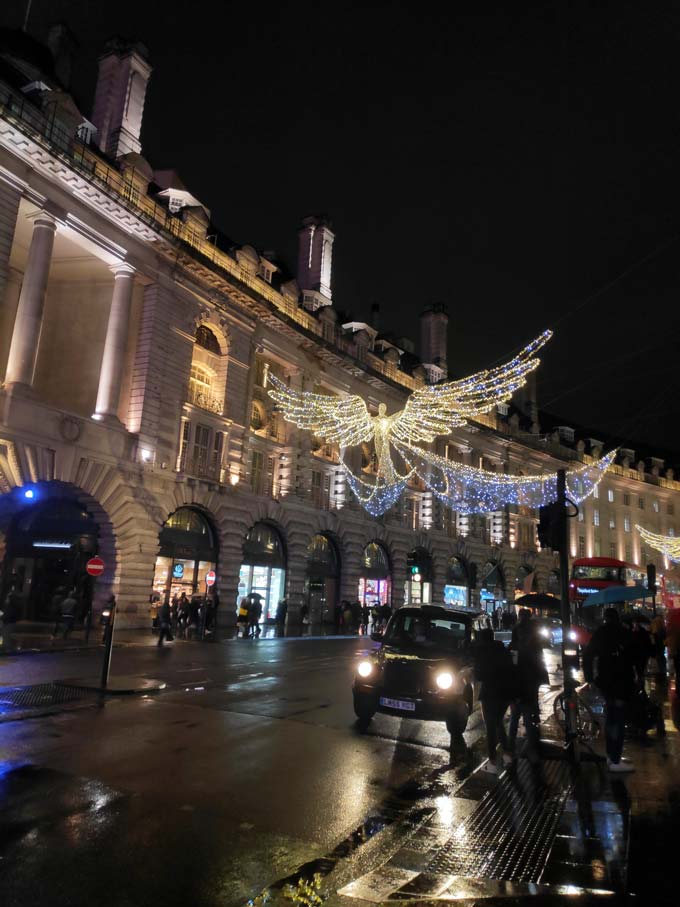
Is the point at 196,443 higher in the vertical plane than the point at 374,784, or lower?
higher

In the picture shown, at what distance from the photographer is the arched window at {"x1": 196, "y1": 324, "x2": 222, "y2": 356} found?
95.3 ft

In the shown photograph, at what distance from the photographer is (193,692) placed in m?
→ 11.8

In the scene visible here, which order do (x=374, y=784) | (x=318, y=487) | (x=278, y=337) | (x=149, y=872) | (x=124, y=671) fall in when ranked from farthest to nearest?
(x=318, y=487) → (x=278, y=337) → (x=124, y=671) → (x=374, y=784) → (x=149, y=872)

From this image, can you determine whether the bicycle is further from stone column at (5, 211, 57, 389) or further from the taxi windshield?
stone column at (5, 211, 57, 389)

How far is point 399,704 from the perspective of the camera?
9.16 meters

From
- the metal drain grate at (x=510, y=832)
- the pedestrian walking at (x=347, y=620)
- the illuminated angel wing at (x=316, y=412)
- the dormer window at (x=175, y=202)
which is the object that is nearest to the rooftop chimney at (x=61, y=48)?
the dormer window at (x=175, y=202)

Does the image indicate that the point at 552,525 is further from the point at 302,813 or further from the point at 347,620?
the point at 347,620

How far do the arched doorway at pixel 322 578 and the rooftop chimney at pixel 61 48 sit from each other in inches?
998

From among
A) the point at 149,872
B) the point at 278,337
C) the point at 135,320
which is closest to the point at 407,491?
the point at 278,337

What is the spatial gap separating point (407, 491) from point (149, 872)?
38.4 meters

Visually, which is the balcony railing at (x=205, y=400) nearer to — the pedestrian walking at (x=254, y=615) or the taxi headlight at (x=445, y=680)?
the pedestrian walking at (x=254, y=615)

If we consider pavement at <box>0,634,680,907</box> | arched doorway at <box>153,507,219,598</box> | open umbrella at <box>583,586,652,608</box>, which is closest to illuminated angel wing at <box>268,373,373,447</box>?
arched doorway at <box>153,507,219,598</box>

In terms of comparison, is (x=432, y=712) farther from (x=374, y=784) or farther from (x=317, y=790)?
(x=317, y=790)

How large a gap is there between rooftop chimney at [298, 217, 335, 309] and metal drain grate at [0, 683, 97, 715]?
31.8 meters
